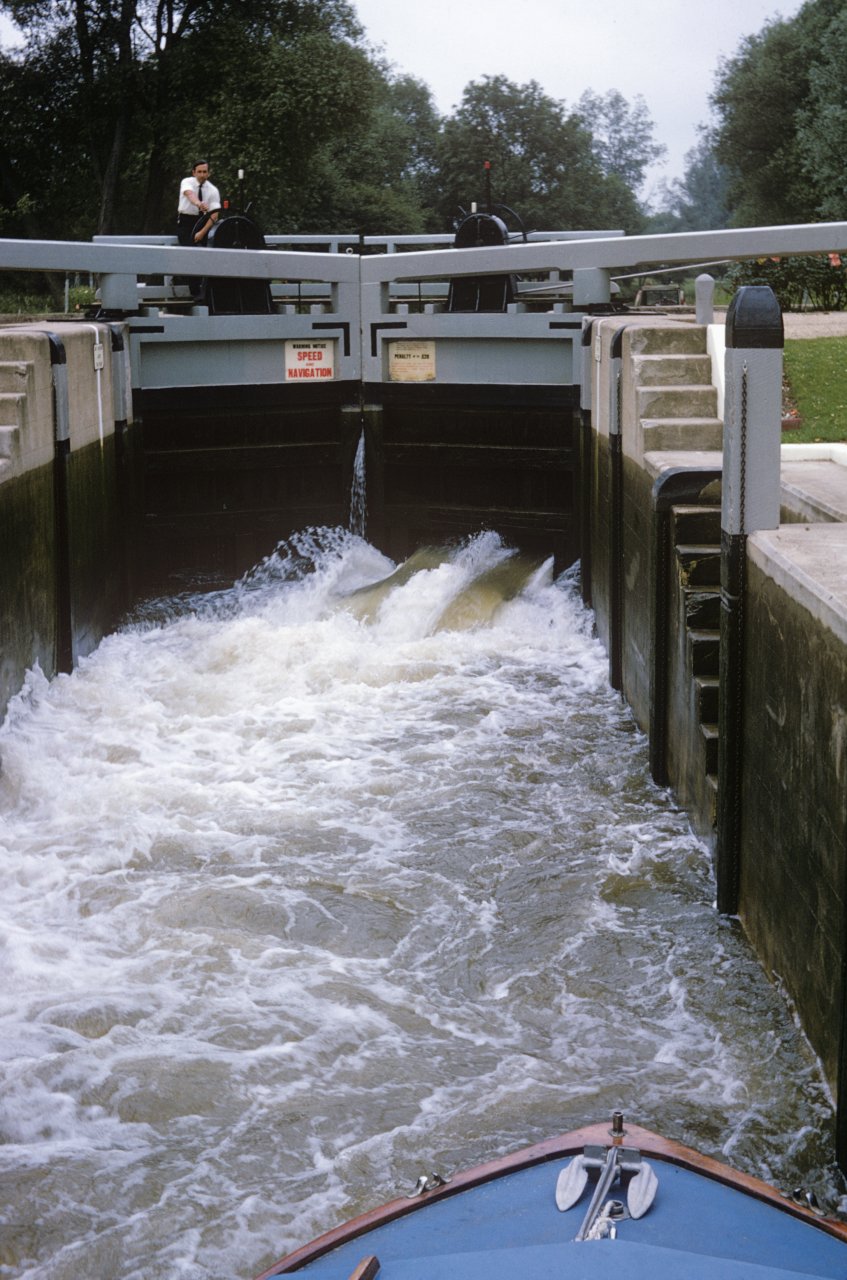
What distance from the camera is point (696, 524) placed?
7207 millimetres

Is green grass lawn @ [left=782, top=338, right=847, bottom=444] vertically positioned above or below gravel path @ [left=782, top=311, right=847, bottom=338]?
below

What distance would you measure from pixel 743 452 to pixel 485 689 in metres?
4.52

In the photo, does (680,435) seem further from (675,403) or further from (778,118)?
(778,118)

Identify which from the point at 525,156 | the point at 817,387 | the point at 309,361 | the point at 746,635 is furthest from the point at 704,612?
the point at 525,156

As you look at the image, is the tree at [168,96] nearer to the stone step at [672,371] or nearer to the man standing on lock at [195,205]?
the man standing on lock at [195,205]

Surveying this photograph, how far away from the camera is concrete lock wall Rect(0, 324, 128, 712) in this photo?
8.06m

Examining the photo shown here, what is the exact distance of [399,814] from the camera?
7.54 meters

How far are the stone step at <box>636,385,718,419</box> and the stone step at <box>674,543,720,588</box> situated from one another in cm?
168

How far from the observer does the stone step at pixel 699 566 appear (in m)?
6.92

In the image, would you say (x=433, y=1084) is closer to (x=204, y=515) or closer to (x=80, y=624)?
(x=80, y=624)

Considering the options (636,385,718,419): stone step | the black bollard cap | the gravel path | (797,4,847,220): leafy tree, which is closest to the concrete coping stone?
the black bollard cap

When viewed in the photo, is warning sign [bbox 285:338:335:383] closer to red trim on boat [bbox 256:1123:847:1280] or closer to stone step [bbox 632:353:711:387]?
stone step [bbox 632:353:711:387]

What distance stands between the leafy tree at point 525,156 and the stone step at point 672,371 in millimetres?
41056

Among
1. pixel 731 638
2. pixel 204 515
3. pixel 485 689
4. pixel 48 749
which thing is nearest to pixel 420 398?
pixel 204 515
